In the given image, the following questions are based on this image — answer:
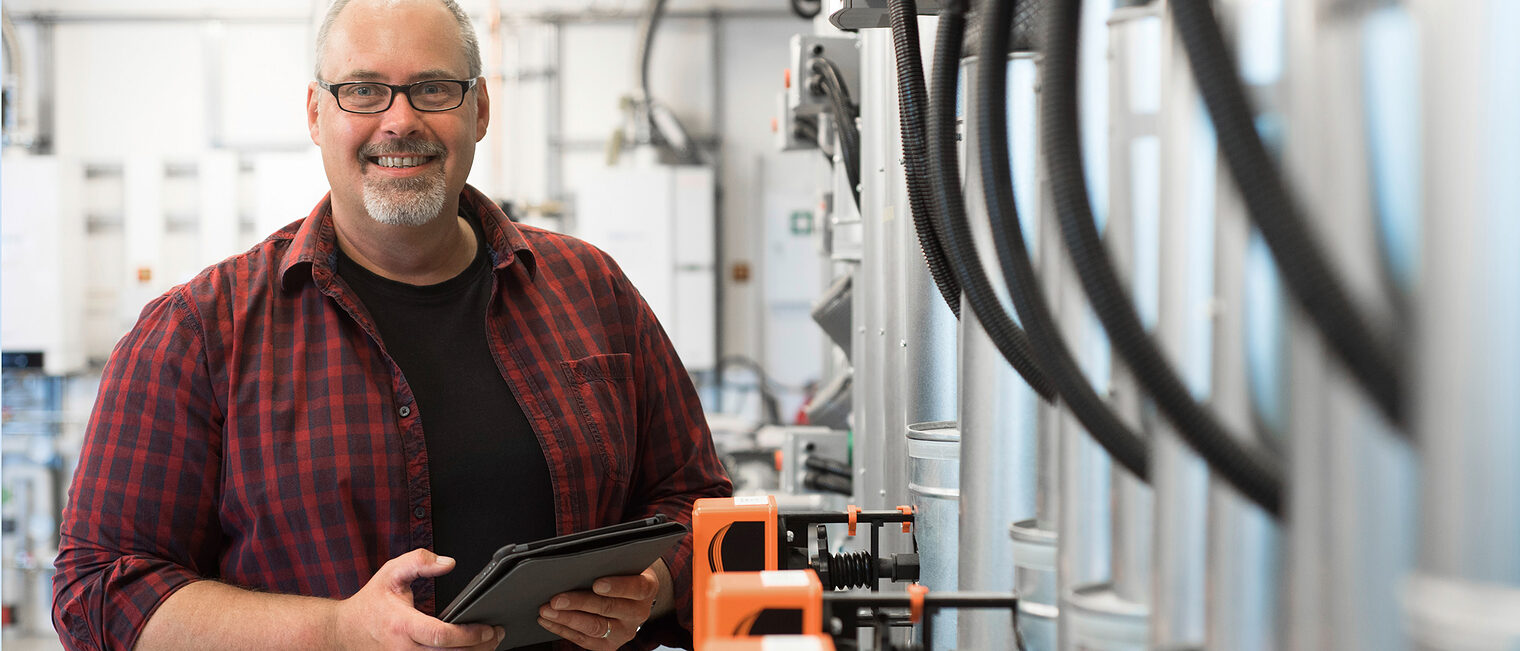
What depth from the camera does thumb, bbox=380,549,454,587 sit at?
1.17m

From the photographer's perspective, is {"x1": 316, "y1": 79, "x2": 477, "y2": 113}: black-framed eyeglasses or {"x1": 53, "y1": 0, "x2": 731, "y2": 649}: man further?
{"x1": 316, "y1": 79, "x2": 477, "y2": 113}: black-framed eyeglasses

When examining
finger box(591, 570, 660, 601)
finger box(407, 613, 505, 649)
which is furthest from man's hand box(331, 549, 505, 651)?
finger box(591, 570, 660, 601)

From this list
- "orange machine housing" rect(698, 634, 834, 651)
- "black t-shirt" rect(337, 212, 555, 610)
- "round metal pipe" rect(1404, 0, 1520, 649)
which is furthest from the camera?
"black t-shirt" rect(337, 212, 555, 610)

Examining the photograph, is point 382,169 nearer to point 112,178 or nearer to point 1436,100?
point 1436,100

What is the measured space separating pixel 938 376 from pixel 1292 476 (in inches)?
36.2

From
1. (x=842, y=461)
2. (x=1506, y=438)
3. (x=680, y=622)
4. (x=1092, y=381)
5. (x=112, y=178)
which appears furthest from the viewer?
(x=112, y=178)

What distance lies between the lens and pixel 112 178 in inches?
194

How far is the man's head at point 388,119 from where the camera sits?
142 centimetres

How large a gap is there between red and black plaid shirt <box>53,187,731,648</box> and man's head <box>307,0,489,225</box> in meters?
0.09

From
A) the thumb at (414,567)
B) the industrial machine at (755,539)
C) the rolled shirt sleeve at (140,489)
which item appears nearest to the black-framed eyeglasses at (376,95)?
the rolled shirt sleeve at (140,489)

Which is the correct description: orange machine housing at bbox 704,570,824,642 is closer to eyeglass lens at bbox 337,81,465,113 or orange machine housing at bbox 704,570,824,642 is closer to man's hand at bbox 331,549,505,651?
man's hand at bbox 331,549,505,651

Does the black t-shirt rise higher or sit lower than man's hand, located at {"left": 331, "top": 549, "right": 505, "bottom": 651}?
higher

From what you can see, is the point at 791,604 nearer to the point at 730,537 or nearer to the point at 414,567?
the point at 730,537

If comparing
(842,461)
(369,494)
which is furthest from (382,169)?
(842,461)
